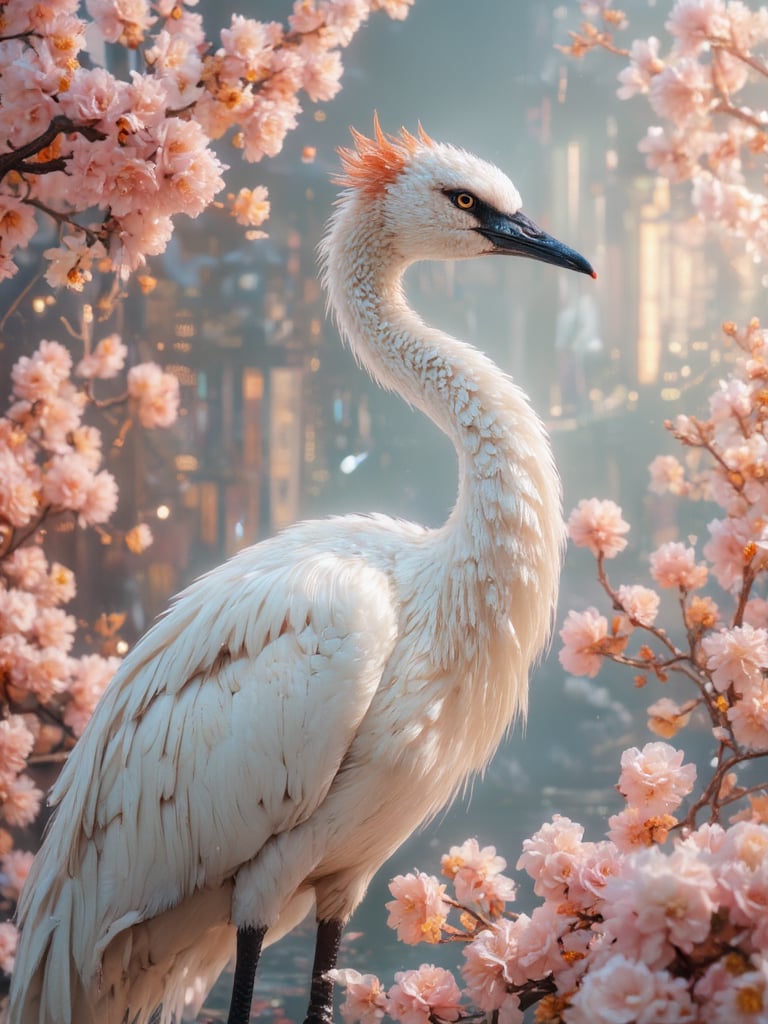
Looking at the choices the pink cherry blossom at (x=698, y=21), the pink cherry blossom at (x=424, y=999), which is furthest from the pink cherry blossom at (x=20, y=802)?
the pink cherry blossom at (x=698, y=21)

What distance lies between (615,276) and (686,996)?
4.89ft

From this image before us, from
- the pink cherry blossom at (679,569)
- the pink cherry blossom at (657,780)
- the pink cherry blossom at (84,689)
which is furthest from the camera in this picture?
the pink cherry blossom at (84,689)

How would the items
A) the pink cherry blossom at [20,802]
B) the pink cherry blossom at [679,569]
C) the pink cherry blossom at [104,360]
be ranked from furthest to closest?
the pink cherry blossom at [104,360] → the pink cherry blossom at [20,802] → the pink cherry blossom at [679,569]

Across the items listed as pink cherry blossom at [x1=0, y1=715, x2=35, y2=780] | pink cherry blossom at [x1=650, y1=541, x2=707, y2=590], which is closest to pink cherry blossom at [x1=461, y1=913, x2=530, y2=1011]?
pink cherry blossom at [x1=650, y1=541, x2=707, y2=590]

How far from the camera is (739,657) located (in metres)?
1.26

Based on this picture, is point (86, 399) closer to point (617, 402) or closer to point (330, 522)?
point (330, 522)

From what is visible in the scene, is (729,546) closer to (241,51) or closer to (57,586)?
(241,51)

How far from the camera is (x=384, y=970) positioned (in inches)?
76.4

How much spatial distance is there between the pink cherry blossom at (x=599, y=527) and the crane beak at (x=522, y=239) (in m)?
0.36

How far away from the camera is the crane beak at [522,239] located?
137 centimetres

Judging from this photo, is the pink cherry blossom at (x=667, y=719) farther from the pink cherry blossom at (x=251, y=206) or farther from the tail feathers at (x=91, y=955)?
the pink cherry blossom at (x=251, y=206)

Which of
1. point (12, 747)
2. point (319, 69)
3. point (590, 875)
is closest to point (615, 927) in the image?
point (590, 875)

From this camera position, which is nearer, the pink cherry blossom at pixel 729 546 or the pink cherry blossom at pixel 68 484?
the pink cherry blossom at pixel 729 546

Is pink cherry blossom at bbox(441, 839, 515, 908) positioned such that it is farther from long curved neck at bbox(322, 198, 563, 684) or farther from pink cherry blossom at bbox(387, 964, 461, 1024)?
long curved neck at bbox(322, 198, 563, 684)
